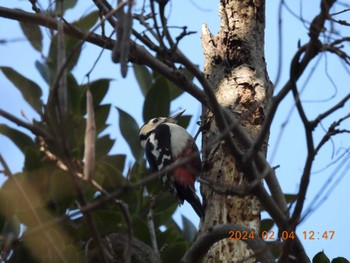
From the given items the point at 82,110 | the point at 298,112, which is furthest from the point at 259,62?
the point at 298,112

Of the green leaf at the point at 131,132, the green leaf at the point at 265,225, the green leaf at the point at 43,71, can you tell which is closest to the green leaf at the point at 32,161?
the green leaf at the point at 43,71

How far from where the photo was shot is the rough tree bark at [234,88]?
3848 millimetres

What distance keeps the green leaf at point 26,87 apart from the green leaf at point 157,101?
775 mm

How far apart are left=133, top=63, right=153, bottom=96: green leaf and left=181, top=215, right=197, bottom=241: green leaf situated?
0.90 metres

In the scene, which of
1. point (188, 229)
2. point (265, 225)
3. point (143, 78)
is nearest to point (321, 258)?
point (265, 225)

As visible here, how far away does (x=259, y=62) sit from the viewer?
14.2ft

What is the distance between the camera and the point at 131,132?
4.40m

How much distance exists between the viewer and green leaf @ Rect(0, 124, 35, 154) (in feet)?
12.7

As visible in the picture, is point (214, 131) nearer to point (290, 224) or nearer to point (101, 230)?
point (101, 230)

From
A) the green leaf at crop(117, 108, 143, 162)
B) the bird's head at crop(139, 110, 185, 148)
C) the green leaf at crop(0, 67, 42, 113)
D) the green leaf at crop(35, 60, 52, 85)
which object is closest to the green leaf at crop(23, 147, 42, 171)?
the green leaf at crop(0, 67, 42, 113)

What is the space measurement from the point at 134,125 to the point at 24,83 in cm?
77

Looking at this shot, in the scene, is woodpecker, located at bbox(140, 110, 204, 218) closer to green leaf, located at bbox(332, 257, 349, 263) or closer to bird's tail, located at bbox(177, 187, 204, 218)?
bird's tail, located at bbox(177, 187, 204, 218)

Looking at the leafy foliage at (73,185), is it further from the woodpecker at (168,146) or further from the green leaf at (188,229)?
the woodpecker at (168,146)

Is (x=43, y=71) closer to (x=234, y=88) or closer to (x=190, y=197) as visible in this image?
(x=234, y=88)
